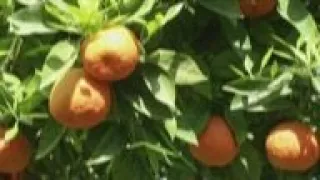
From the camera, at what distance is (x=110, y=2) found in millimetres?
1235

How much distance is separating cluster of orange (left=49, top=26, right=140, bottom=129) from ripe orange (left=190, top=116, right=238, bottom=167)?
6.7 inches

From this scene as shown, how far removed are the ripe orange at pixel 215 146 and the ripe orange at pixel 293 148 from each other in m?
0.06

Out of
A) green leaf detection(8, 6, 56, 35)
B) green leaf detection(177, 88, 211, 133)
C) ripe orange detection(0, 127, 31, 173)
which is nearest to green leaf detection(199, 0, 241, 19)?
green leaf detection(177, 88, 211, 133)

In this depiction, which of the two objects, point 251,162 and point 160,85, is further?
point 251,162

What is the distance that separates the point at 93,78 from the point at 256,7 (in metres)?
0.29

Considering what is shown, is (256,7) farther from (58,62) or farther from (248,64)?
(58,62)

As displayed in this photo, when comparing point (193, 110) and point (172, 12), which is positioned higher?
point (172, 12)

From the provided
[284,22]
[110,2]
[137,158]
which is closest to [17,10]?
[110,2]

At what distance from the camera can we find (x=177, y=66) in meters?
1.21

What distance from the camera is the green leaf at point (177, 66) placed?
121 centimetres

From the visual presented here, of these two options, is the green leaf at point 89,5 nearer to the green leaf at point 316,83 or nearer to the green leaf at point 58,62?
the green leaf at point 58,62

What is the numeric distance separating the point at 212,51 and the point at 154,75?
17 cm

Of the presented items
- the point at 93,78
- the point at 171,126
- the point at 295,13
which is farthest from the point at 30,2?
the point at 295,13

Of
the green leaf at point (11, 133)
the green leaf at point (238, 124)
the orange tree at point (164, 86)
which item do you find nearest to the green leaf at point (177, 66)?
the orange tree at point (164, 86)
